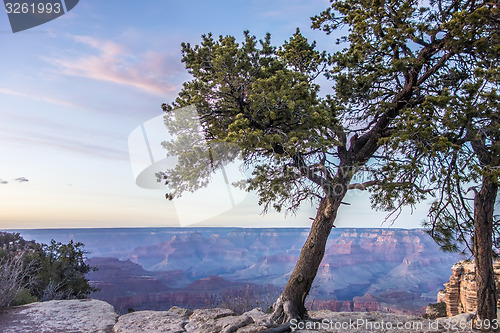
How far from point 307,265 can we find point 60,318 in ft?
21.0

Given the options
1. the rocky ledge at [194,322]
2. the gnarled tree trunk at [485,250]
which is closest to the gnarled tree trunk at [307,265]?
the rocky ledge at [194,322]

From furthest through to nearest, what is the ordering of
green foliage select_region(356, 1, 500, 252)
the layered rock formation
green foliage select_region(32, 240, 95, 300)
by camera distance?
the layered rock formation, green foliage select_region(32, 240, 95, 300), green foliage select_region(356, 1, 500, 252)

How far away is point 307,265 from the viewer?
27.7 feet

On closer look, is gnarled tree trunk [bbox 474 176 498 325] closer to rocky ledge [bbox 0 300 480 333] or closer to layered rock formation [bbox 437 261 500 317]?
rocky ledge [bbox 0 300 480 333]

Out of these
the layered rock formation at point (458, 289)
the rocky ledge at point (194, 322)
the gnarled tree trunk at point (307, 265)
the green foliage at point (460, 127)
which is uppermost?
the green foliage at point (460, 127)

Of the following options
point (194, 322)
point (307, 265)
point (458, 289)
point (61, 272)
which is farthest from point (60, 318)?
point (458, 289)

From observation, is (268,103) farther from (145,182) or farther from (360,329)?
(360,329)

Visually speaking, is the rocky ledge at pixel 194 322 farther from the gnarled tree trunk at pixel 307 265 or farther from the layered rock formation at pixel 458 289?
the layered rock formation at pixel 458 289

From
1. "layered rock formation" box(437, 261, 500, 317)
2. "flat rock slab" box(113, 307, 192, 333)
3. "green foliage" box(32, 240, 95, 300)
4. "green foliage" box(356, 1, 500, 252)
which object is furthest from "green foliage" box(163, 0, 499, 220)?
"layered rock formation" box(437, 261, 500, 317)

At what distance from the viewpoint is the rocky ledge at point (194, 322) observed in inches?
295

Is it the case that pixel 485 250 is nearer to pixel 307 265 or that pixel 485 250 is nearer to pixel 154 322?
pixel 307 265

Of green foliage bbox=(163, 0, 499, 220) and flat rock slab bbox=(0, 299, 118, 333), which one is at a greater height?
green foliage bbox=(163, 0, 499, 220)

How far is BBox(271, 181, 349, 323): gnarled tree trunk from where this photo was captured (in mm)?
7992

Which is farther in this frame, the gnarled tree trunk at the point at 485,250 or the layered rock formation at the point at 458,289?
the layered rock formation at the point at 458,289
